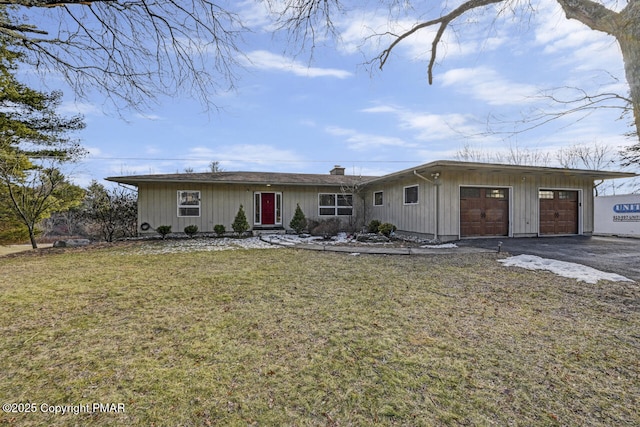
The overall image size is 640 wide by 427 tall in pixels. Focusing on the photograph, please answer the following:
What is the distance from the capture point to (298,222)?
1310 cm

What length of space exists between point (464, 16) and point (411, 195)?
7406 millimetres

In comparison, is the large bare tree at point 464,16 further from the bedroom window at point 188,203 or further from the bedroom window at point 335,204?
the bedroom window at point 188,203

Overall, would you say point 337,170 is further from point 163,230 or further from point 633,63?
point 633,63

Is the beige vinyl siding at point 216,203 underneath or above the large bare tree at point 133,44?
underneath

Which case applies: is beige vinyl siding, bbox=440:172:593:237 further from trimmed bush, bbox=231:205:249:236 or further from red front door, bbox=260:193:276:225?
trimmed bush, bbox=231:205:249:236

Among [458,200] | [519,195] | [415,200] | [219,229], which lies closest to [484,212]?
[458,200]

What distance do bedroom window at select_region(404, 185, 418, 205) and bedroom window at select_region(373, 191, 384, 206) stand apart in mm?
2159

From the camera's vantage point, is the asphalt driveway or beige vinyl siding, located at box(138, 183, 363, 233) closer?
the asphalt driveway

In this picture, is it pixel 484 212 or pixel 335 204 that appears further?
pixel 335 204

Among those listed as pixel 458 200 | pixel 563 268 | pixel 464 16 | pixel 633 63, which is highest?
pixel 464 16

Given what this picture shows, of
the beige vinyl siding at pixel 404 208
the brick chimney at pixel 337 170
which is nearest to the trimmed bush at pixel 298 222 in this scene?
the beige vinyl siding at pixel 404 208

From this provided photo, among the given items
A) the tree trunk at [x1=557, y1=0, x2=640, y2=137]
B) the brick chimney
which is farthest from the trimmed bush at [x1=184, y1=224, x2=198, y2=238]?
the tree trunk at [x1=557, y1=0, x2=640, y2=137]

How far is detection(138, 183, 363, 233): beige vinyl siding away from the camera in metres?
12.3

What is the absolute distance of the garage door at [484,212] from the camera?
34.3ft
